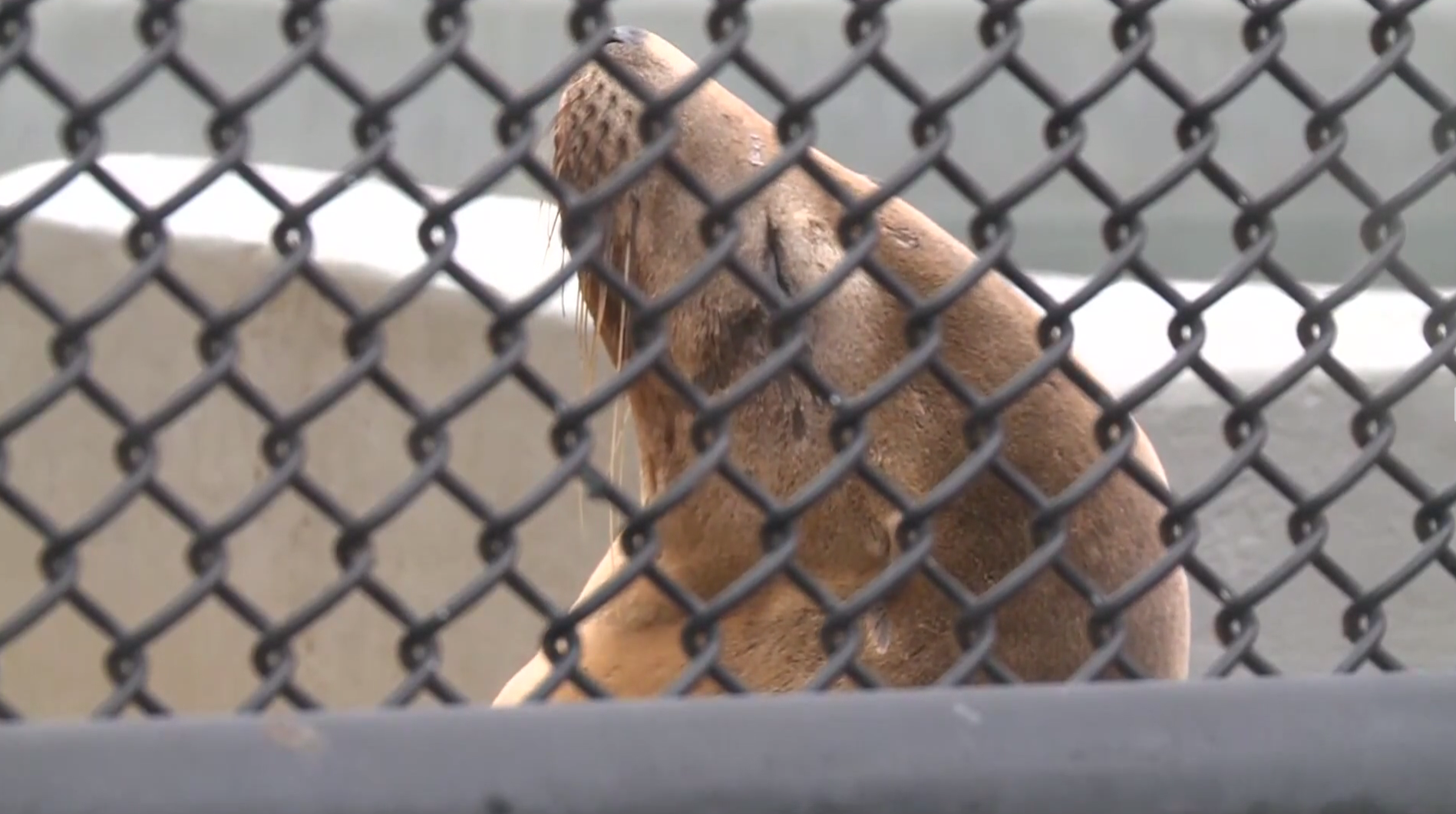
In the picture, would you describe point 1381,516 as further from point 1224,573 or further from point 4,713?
point 4,713

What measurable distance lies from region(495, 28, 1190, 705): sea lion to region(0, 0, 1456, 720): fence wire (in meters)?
0.39

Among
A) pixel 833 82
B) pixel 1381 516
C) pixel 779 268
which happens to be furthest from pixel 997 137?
pixel 833 82

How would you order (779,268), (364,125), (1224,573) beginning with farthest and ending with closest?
1. (1224,573)
2. (779,268)
3. (364,125)

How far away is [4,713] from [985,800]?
55cm

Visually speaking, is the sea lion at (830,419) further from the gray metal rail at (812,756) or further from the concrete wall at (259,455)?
the concrete wall at (259,455)

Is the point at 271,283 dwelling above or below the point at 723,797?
above

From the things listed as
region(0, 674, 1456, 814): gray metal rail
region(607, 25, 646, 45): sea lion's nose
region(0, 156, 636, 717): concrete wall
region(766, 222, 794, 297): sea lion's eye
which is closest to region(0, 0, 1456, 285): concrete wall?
region(0, 156, 636, 717): concrete wall

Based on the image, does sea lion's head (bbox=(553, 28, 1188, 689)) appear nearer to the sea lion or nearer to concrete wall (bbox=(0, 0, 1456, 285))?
the sea lion

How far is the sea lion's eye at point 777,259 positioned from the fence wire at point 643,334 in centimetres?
49

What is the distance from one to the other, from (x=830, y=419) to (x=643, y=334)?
0.58m

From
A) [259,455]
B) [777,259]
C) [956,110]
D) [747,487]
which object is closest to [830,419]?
[777,259]

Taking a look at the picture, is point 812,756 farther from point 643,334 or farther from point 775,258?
point 775,258

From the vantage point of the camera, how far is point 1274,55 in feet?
3.86

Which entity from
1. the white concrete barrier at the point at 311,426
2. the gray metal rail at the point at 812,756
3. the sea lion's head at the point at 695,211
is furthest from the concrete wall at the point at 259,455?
the gray metal rail at the point at 812,756
